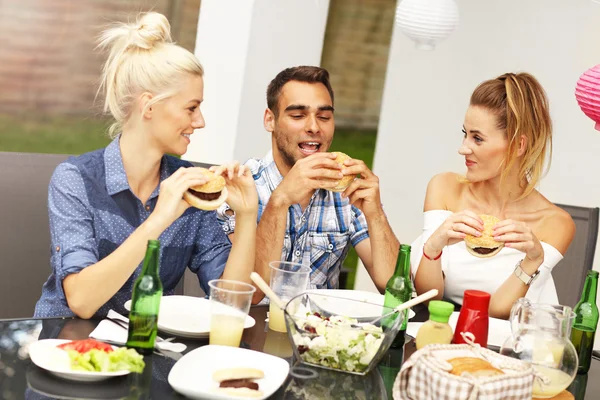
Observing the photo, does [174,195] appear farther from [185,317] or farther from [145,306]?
[145,306]

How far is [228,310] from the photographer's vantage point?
1.77m

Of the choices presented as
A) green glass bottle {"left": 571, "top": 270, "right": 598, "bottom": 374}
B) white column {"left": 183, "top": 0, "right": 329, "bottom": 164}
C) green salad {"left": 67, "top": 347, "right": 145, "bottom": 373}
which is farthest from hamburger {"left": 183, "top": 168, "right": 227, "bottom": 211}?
white column {"left": 183, "top": 0, "right": 329, "bottom": 164}

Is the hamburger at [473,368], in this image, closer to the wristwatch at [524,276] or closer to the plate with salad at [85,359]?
the plate with salad at [85,359]

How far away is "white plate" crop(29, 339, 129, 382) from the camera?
151 cm

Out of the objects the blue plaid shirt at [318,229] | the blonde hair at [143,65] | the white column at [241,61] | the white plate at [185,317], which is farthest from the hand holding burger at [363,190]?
the white column at [241,61]

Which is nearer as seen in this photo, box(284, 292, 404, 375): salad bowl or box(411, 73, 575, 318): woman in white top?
box(284, 292, 404, 375): salad bowl

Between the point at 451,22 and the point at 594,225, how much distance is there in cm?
134

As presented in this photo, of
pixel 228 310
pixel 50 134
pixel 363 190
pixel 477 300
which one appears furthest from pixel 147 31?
pixel 50 134

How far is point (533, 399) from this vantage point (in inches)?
68.1

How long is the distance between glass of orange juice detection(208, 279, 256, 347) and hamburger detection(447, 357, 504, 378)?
445 millimetres

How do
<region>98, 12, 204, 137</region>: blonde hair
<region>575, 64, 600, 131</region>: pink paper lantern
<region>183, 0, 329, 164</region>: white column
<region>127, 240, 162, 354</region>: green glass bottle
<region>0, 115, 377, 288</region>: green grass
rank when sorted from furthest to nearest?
<region>0, 115, 377, 288</region>: green grass → <region>183, 0, 329, 164</region>: white column → <region>575, 64, 600, 131</region>: pink paper lantern → <region>98, 12, 204, 137</region>: blonde hair → <region>127, 240, 162, 354</region>: green glass bottle

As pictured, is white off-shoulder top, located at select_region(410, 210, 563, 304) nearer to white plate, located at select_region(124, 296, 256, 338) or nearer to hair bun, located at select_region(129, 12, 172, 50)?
Answer: white plate, located at select_region(124, 296, 256, 338)

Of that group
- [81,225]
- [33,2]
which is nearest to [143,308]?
[81,225]

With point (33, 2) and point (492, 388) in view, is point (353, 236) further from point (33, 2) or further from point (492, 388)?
point (33, 2)
